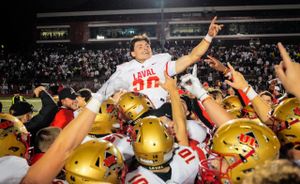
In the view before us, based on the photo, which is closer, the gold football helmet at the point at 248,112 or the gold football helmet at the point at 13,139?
the gold football helmet at the point at 13,139

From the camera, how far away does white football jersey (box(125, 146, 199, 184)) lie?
130 inches

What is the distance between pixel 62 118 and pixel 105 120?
4.22 feet

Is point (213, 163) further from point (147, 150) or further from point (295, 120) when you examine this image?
point (295, 120)

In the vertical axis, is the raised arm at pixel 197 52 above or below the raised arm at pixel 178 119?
above

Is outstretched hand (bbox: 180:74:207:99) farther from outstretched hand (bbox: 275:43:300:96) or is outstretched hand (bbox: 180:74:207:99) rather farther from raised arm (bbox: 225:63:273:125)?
outstretched hand (bbox: 275:43:300:96)

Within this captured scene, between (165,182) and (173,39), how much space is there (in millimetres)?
47198

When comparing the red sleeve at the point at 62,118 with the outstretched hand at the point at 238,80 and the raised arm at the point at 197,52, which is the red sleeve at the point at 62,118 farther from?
the outstretched hand at the point at 238,80

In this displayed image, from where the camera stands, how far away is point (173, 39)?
4972 centimetres

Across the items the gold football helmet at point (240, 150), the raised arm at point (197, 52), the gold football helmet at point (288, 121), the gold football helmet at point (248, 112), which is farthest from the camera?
the gold football helmet at point (248, 112)

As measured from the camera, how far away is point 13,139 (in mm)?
3975

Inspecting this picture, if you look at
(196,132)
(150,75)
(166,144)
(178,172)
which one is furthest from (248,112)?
(166,144)

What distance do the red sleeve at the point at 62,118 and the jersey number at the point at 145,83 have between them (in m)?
1.19

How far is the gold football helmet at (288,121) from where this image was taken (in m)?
3.24

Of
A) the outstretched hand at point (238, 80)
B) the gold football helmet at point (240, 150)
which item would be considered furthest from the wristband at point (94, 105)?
the outstretched hand at point (238, 80)
